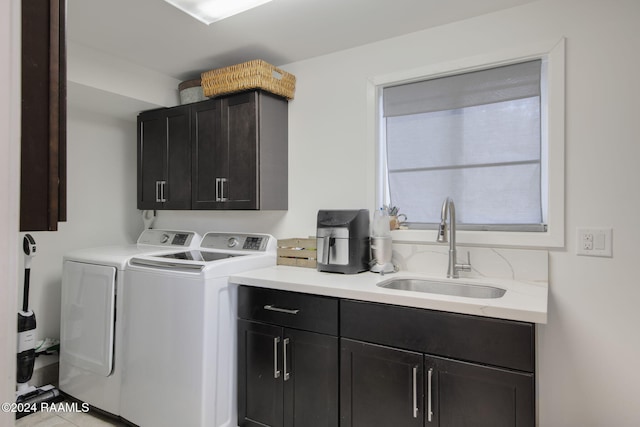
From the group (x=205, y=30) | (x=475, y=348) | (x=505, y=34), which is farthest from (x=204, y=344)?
(x=505, y=34)

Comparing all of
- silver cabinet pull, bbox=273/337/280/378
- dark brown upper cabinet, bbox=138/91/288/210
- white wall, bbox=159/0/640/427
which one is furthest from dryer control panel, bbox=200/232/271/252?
white wall, bbox=159/0/640/427

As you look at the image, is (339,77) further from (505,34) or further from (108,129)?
(108,129)

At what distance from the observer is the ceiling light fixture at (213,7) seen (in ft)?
6.07

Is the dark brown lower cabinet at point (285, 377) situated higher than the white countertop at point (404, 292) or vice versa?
the white countertop at point (404, 292)

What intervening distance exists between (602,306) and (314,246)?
1.49 metres

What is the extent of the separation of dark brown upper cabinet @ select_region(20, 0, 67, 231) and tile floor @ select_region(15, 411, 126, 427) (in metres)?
2.30

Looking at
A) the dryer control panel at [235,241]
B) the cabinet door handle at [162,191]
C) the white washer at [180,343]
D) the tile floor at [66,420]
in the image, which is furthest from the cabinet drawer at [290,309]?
the cabinet door handle at [162,191]

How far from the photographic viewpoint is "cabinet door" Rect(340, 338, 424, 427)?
1503mm

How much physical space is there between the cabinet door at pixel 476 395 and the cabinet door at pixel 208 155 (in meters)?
1.82

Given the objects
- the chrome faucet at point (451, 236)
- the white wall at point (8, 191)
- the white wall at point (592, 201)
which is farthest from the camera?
the chrome faucet at point (451, 236)

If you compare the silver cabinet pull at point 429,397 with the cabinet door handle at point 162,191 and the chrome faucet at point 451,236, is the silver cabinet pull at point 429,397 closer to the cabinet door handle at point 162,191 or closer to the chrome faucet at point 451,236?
the chrome faucet at point 451,236

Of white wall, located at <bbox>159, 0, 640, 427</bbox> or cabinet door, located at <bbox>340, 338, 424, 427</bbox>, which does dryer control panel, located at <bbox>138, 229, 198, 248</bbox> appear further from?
white wall, located at <bbox>159, 0, 640, 427</bbox>

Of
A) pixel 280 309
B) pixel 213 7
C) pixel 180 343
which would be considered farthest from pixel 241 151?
pixel 180 343

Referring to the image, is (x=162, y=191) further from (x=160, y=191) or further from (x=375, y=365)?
(x=375, y=365)
